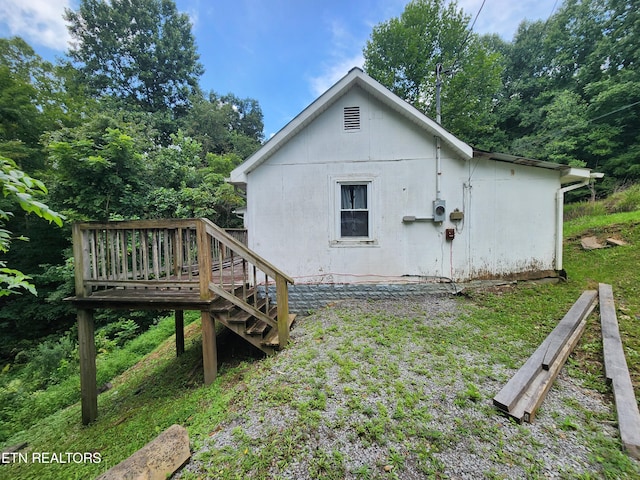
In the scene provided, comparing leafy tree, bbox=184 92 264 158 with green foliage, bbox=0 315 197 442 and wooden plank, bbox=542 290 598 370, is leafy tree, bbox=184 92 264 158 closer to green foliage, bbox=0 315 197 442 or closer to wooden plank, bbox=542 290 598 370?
green foliage, bbox=0 315 197 442

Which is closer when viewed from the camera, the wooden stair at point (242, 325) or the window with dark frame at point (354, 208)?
the wooden stair at point (242, 325)

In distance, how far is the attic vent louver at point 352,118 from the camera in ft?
17.9

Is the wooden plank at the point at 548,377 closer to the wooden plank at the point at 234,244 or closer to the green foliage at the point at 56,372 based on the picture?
the wooden plank at the point at 234,244

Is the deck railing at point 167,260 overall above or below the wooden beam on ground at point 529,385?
above

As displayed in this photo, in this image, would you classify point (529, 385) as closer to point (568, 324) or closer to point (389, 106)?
point (568, 324)

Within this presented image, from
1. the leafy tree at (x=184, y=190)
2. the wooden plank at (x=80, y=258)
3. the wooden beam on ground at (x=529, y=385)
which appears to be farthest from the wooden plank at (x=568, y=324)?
the leafy tree at (x=184, y=190)

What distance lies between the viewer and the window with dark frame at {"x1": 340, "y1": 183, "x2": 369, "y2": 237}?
557cm

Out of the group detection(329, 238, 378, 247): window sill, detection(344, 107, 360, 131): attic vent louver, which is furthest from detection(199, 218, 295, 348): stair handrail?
detection(344, 107, 360, 131): attic vent louver

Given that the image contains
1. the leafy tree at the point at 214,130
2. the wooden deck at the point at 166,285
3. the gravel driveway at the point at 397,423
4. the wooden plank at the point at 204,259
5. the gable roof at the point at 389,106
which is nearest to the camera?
the gravel driveway at the point at 397,423

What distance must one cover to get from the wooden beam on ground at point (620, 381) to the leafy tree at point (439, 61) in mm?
14544

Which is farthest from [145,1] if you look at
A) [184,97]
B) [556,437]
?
[556,437]

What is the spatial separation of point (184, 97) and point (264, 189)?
2419cm

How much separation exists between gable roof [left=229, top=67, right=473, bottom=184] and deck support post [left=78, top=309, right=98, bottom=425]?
3.70 metres

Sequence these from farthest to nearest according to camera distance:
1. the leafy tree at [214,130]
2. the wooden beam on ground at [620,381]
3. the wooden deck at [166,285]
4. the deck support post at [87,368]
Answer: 1. the leafy tree at [214,130]
2. the deck support post at [87,368]
3. the wooden deck at [166,285]
4. the wooden beam on ground at [620,381]
